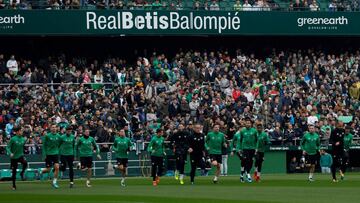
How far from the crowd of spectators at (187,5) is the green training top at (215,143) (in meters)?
15.1

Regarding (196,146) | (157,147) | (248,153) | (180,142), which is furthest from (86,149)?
(248,153)

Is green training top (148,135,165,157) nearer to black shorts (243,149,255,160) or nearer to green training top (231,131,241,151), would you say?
green training top (231,131,241,151)

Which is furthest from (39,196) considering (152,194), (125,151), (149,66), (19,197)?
(149,66)

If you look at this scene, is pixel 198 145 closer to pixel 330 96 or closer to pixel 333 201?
pixel 333 201

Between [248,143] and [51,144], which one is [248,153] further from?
[51,144]

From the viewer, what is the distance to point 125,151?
134 feet

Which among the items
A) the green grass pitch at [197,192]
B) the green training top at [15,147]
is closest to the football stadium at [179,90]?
the green training top at [15,147]

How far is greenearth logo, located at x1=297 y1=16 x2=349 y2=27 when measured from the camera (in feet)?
188

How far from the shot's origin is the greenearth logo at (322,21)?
188 ft

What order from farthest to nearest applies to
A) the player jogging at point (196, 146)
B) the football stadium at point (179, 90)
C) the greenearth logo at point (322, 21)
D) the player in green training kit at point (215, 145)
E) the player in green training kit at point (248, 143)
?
the greenearth logo at point (322, 21) → the football stadium at point (179, 90) → the player in green training kit at point (248, 143) → the player in green training kit at point (215, 145) → the player jogging at point (196, 146)

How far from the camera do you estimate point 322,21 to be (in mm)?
57500

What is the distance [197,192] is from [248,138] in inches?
289

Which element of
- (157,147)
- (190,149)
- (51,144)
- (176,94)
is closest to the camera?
(190,149)

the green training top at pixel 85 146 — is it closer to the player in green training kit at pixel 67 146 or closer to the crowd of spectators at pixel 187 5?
the player in green training kit at pixel 67 146
